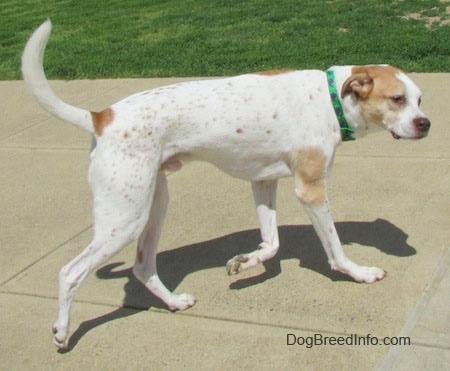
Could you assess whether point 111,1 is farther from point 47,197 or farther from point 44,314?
point 44,314

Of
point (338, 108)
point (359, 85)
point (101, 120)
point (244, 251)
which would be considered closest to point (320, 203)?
point (338, 108)

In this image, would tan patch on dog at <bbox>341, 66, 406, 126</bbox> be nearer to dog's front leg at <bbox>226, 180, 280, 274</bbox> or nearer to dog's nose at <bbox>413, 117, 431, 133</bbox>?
dog's nose at <bbox>413, 117, 431, 133</bbox>

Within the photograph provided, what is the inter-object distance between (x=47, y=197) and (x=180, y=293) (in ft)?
7.24

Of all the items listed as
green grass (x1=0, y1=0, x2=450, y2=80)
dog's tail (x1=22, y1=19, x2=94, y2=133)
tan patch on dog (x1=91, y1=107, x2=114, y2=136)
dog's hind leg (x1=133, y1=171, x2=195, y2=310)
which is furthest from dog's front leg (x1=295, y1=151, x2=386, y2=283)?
green grass (x1=0, y1=0, x2=450, y2=80)

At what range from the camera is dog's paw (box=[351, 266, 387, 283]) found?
4.63 meters

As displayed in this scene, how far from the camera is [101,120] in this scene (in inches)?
168

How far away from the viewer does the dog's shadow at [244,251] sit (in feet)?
15.9

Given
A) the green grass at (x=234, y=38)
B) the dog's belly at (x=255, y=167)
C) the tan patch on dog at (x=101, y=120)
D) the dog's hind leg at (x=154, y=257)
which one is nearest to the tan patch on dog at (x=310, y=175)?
the dog's belly at (x=255, y=167)

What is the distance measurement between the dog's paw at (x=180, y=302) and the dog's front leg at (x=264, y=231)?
278 millimetres

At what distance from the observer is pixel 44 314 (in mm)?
4797

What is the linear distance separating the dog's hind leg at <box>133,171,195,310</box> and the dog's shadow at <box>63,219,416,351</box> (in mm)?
140

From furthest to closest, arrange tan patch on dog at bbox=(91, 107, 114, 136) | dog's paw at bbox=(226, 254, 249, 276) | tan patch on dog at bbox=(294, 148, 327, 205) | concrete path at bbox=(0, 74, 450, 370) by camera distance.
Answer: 1. dog's paw at bbox=(226, 254, 249, 276)
2. tan patch on dog at bbox=(294, 148, 327, 205)
3. tan patch on dog at bbox=(91, 107, 114, 136)
4. concrete path at bbox=(0, 74, 450, 370)

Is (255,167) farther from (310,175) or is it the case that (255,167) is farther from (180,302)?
(180,302)

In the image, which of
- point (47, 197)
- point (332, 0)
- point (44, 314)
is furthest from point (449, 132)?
point (332, 0)
